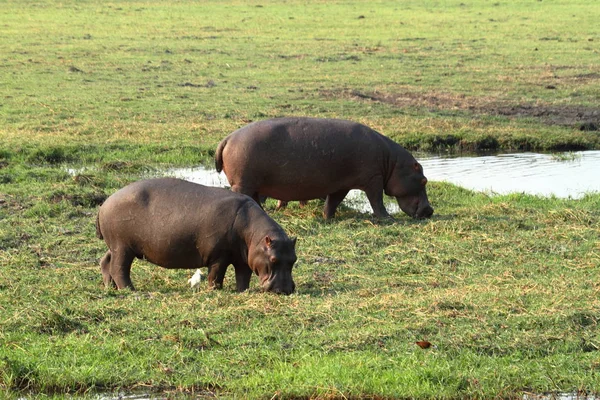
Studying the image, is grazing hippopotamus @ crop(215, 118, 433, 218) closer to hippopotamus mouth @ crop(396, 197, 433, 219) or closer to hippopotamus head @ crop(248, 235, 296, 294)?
hippopotamus mouth @ crop(396, 197, 433, 219)

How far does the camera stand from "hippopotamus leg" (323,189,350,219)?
11094 millimetres

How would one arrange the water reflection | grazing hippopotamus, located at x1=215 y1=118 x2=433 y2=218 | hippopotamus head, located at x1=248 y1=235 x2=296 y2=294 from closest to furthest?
hippopotamus head, located at x1=248 y1=235 x2=296 y2=294 → grazing hippopotamus, located at x1=215 y1=118 x2=433 y2=218 → the water reflection

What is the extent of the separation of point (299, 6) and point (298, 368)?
3427cm

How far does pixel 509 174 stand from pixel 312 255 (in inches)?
225

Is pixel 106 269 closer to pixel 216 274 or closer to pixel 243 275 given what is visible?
pixel 216 274

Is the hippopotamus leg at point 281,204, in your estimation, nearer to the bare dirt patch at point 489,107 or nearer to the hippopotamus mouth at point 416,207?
the hippopotamus mouth at point 416,207

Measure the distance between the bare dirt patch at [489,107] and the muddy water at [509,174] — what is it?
8.02 feet

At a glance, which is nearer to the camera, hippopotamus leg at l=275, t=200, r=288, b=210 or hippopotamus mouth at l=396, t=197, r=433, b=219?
hippopotamus mouth at l=396, t=197, r=433, b=219

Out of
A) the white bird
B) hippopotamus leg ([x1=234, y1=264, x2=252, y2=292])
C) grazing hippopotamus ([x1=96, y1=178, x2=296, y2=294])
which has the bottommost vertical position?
the white bird

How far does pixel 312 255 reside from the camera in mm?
9203

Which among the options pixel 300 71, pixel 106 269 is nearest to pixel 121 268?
pixel 106 269

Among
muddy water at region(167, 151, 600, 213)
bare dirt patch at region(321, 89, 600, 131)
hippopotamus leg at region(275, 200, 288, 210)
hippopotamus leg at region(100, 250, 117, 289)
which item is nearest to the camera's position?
hippopotamus leg at region(100, 250, 117, 289)

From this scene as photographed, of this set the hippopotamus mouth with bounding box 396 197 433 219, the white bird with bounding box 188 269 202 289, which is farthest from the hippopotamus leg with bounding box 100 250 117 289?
the hippopotamus mouth with bounding box 396 197 433 219

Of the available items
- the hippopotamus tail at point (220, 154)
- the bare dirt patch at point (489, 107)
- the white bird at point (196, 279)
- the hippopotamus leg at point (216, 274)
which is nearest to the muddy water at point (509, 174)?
the hippopotamus tail at point (220, 154)
